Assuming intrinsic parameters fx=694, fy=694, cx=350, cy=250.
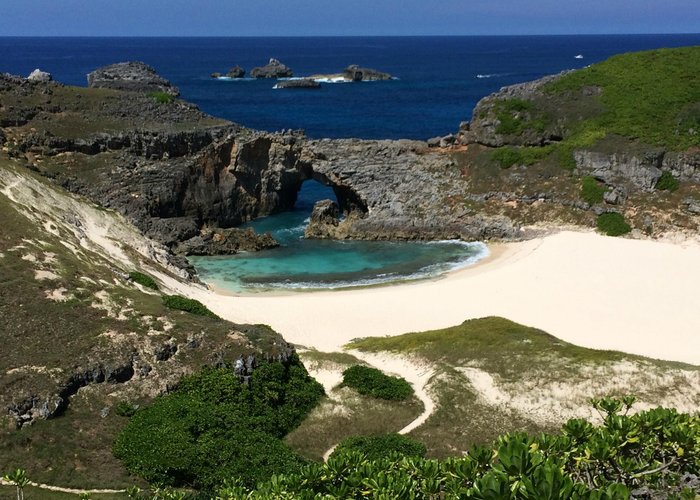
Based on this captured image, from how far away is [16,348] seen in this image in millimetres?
26047

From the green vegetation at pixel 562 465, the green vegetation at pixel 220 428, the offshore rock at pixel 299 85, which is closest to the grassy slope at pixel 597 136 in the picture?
the green vegetation at pixel 220 428

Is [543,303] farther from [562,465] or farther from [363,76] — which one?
[363,76]

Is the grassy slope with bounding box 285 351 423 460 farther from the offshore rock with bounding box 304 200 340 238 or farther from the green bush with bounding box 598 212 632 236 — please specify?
the green bush with bounding box 598 212 632 236

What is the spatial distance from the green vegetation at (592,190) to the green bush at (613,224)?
194cm

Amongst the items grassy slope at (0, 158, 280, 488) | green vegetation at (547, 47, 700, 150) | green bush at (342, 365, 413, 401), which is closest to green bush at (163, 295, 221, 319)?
grassy slope at (0, 158, 280, 488)

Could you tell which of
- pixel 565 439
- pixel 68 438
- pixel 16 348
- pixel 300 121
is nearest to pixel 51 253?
pixel 16 348

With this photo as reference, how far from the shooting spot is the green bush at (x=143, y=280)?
3781cm

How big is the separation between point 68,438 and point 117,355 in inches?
174

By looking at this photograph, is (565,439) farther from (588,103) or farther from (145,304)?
(588,103)

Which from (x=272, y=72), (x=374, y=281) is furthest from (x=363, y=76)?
(x=374, y=281)

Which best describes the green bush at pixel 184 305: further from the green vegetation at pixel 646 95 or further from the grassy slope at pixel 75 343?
the green vegetation at pixel 646 95

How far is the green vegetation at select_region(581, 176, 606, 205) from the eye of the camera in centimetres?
5975

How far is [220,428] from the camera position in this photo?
24.1 meters

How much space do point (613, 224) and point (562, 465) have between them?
46.8m
